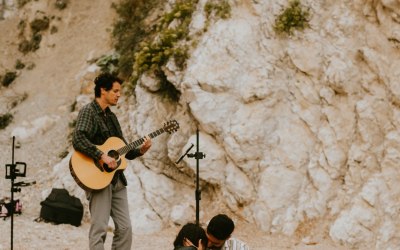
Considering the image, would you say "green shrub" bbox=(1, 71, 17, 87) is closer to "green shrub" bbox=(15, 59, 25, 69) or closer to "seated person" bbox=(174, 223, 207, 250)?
"green shrub" bbox=(15, 59, 25, 69)

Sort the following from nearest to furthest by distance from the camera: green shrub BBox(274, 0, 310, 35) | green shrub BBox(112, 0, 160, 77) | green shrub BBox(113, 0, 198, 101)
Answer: green shrub BBox(274, 0, 310, 35), green shrub BBox(113, 0, 198, 101), green shrub BBox(112, 0, 160, 77)

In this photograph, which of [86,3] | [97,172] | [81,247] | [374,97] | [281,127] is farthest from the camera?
[86,3]

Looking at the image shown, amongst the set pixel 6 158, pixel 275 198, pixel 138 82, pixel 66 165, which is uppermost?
pixel 138 82

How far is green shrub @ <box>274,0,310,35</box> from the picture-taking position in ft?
28.9

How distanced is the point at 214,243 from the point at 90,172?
158 centimetres

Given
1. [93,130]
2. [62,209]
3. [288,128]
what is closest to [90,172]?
[93,130]

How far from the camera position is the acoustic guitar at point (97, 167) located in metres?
4.84

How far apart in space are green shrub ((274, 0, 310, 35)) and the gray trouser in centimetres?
485

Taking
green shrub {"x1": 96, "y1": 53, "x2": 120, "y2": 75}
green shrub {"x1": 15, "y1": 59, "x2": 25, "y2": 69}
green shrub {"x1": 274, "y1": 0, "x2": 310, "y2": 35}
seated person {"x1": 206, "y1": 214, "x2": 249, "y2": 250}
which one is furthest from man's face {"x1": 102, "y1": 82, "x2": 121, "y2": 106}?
green shrub {"x1": 15, "y1": 59, "x2": 25, "y2": 69}

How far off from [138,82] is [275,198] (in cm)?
359

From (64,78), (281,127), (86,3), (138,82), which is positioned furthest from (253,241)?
(86,3)

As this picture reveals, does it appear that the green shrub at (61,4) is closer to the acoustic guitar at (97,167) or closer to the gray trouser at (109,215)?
→ the acoustic guitar at (97,167)

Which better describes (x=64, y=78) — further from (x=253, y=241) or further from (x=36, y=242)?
(x=253, y=241)

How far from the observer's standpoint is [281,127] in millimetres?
8375
